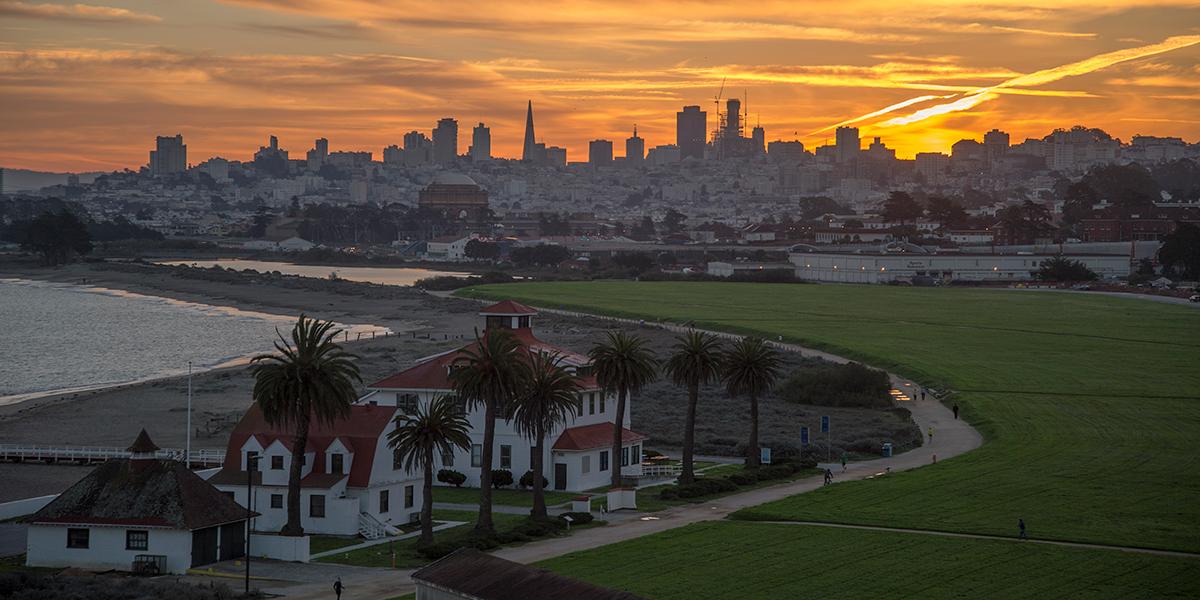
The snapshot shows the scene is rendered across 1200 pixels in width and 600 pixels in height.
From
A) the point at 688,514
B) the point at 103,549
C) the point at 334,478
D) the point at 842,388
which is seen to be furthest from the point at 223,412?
the point at 103,549

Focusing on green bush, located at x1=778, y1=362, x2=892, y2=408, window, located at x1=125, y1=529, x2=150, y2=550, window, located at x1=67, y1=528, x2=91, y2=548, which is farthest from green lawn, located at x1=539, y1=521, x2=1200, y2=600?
green bush, located at x1=778, y1=362, x2=892, y2=408

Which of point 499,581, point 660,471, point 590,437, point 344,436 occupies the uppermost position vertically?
point 344,436

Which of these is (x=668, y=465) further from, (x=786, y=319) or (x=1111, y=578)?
(x=786, y=319)

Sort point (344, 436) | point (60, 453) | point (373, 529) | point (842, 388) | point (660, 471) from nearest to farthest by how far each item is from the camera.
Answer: point (373, 529) < point (344, 436) < point (660, 471) < point (60, 453) < point (842, 388)

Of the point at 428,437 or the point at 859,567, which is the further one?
the point at 428,437

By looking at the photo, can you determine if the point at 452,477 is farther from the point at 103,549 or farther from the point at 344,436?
the point at 103,549

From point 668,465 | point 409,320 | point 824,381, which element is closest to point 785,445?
point 668,465

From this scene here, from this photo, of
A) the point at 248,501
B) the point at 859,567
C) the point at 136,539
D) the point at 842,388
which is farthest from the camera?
the point at 842,388

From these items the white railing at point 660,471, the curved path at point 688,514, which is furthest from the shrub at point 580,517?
the white railing at point 660,471
